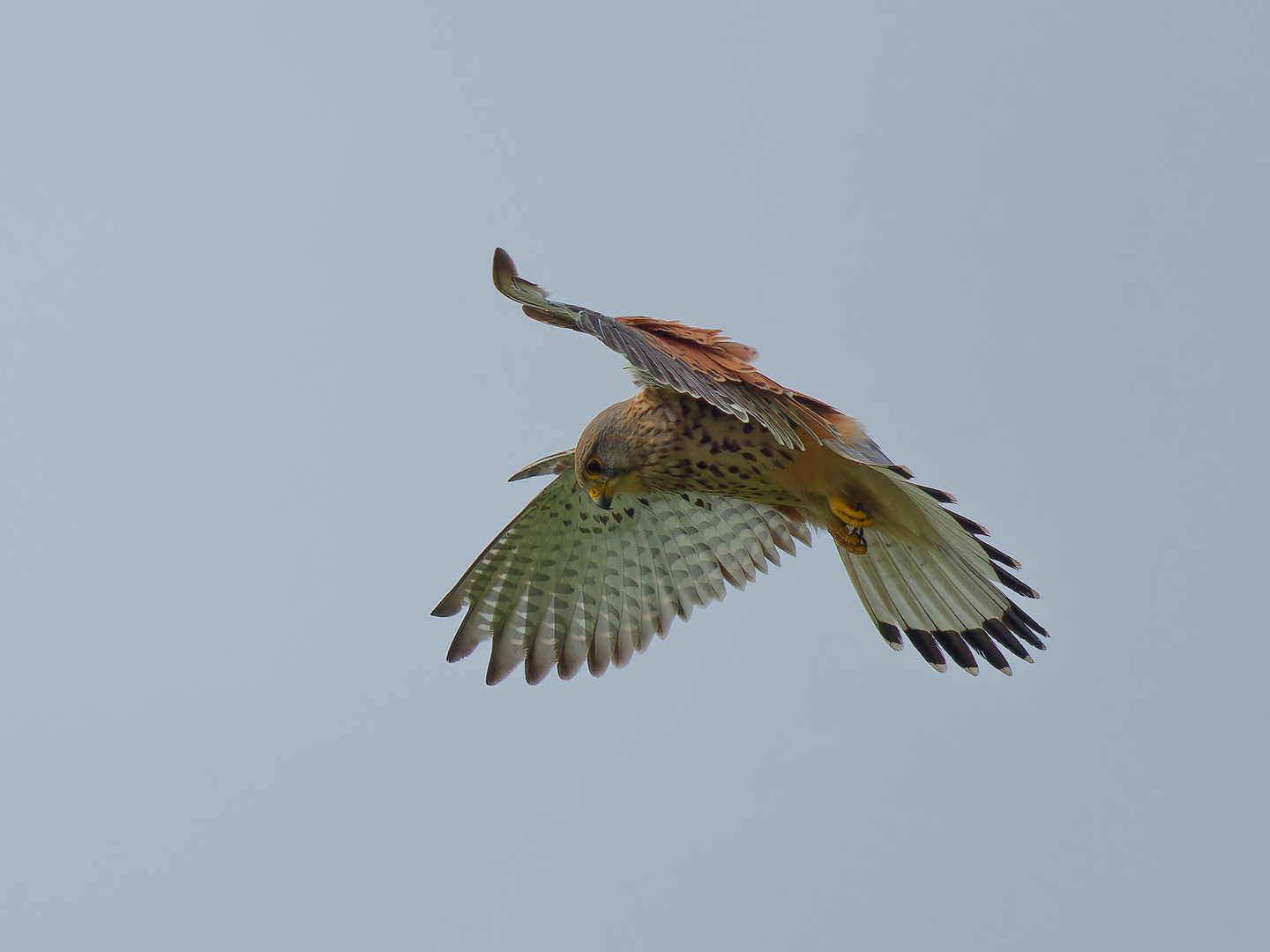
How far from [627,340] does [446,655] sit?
6.90 feet

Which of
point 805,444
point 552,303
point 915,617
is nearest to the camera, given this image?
point 552,303

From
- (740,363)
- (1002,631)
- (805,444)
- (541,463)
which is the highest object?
(541,463)

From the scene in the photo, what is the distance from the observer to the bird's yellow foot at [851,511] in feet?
15.6

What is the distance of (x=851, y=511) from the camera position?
15.6 feet

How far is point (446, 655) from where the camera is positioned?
5.58m

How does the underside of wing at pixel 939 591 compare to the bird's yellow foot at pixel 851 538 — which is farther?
the bird's yellow foot at pixel 851 538

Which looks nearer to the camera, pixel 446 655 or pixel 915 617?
pixel 915 617

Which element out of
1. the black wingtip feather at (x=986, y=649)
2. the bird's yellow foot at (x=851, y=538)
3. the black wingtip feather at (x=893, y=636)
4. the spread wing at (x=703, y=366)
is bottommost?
the black wingtip feather at (x=986, y=649)

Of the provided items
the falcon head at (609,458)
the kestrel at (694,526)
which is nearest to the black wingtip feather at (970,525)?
the kestrel at (694,526)

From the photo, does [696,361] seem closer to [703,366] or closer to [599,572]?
[703,366]

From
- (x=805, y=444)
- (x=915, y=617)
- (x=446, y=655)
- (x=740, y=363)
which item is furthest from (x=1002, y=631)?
(x=446, y=655)

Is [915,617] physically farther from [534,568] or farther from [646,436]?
[534,568]

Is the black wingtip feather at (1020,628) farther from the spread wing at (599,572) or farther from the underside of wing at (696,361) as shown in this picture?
the spread wing at (599,572)

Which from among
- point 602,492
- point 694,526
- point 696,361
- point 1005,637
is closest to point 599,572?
point 694,526
